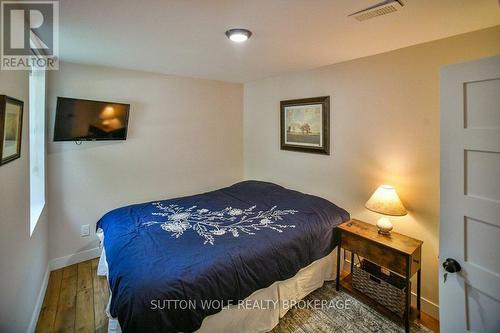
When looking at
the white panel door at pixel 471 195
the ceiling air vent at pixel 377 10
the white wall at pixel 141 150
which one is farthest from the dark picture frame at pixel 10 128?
the white panel door at pixel 471 195

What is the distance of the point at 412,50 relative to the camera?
2.14 metres

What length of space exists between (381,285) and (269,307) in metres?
1.00

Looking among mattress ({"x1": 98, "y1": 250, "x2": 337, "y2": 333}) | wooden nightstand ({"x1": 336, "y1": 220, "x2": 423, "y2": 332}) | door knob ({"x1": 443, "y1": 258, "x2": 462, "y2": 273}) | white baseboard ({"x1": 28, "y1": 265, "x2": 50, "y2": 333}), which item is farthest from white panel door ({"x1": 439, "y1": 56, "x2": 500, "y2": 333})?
white baseboard ({"x1": 28, "y1": 265, "x2": 50, "y2": 333})

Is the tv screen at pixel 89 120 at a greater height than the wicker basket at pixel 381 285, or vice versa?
the tv screen at pixel 89 120

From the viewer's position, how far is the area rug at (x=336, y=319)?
6.36ft

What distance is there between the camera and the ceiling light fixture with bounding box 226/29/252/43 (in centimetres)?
183

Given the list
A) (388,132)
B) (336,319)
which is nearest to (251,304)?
(336,319)

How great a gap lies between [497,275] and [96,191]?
3492 mm

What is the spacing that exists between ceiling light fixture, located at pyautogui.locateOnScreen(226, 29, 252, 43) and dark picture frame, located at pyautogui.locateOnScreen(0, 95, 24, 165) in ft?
4.64

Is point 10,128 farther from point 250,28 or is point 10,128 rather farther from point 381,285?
point 381,285

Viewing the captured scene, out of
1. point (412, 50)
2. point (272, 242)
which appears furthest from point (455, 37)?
point (272, 242)

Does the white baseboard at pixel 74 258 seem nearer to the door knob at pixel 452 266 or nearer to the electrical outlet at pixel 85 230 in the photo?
the electrical outlet at pixel 85 230

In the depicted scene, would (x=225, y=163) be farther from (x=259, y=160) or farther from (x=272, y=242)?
(x=272, y=242)

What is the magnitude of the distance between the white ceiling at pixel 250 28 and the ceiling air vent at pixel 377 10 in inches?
2.1
